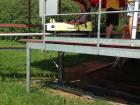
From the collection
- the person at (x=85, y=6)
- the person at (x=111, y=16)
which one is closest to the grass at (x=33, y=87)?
the person at (x=111, y=16)

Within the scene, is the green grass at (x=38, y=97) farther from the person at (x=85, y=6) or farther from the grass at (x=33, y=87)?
the person at (x=85, y=6)

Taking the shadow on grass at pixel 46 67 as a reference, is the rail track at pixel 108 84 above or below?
below

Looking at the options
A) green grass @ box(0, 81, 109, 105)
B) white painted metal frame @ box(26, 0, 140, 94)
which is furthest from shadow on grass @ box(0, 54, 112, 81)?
white painted metal frame @ box(26, 0, 140, 94)

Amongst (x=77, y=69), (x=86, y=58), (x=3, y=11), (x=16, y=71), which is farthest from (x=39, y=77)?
(x=3, y=11)

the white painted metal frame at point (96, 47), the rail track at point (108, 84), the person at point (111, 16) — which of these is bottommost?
the rail track at point (108, 84)

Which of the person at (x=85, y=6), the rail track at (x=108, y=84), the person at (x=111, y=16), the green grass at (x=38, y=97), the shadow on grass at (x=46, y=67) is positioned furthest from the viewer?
the shadow on grass at (x=46, y=67)

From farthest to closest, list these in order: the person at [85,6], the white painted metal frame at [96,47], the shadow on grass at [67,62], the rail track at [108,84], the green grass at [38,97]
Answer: the shadow on grass at [67,62] → the person at [85,6] → the rail track at [108,84] → the green grass at [38,97] → the white painted metal frame at [96,47]

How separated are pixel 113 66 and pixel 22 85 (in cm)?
289

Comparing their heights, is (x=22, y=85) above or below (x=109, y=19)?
below

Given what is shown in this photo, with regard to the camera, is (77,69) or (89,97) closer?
(89,97)

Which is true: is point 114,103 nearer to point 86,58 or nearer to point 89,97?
point 89,97

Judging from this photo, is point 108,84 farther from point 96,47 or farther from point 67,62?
point 67,62

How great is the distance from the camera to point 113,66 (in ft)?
37.2

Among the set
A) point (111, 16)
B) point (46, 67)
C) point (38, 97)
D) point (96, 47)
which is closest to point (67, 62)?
Result: point (46, 67)
